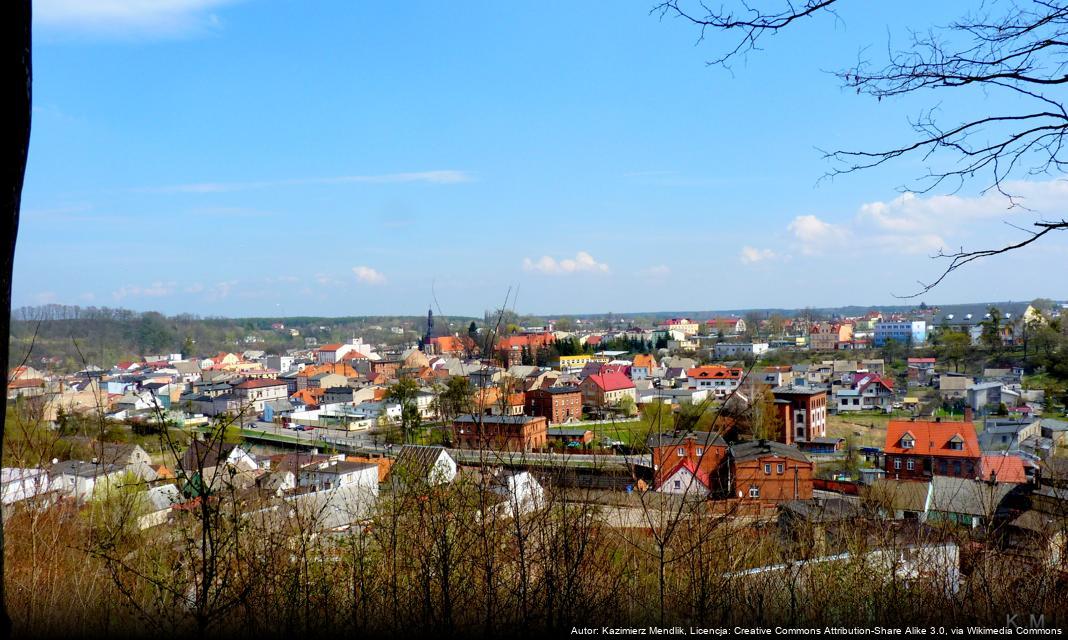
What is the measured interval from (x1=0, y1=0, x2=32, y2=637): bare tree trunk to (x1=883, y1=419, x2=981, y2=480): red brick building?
484 inches

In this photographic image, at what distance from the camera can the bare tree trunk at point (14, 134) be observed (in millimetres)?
1307

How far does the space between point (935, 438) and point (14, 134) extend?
14556 mm

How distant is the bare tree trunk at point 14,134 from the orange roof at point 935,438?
12948mm

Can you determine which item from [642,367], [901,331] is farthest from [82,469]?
[901,331]

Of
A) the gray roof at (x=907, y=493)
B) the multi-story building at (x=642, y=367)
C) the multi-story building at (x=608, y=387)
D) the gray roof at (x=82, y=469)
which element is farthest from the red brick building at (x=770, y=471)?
the multi-story building at (x=642, y=367)

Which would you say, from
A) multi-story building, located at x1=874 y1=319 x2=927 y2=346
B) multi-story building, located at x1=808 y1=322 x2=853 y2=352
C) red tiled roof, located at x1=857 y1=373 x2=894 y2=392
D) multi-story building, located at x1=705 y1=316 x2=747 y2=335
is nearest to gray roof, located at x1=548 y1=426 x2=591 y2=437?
red tiled roof, located at x1=857 y1=373 x2=894 y2=392

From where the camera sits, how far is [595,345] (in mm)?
45906

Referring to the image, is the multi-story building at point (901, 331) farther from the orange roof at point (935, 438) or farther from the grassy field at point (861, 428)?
the orange roof at point (935, 438)

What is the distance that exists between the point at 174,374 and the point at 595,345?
24.1m

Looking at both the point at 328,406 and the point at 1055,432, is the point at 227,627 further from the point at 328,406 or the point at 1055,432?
the point at 328,406

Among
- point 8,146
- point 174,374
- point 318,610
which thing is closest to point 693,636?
point 318,610

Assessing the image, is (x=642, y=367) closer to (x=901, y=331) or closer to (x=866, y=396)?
(x=866, y=396)

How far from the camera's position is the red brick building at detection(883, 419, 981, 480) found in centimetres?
1182

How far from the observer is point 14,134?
132 cm
